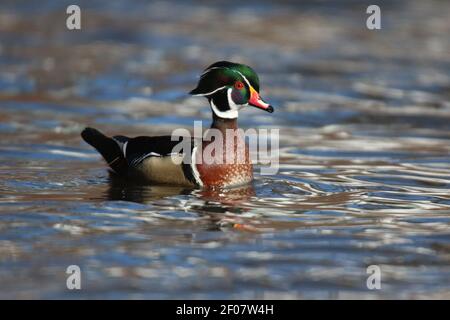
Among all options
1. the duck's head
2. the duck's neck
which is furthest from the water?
the duck's head

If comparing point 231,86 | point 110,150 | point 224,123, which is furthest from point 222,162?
point 110,150

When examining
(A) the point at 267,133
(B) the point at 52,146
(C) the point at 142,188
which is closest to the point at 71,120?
(B) the point at 52,146

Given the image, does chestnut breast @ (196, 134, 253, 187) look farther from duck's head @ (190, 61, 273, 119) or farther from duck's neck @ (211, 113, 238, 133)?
duck's head @ (190, 61, 273, 119)

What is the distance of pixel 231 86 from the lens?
10203mm

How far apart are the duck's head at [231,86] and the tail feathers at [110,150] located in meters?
0.97

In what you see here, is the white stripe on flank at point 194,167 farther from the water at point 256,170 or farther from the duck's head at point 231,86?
the duck's head at point 231,86

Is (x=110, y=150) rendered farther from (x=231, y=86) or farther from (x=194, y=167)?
(x=231, y=86)

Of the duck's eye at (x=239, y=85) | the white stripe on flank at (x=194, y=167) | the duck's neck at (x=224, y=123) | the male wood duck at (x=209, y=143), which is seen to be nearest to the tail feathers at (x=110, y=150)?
the male wood duck at (x=209, y=143)

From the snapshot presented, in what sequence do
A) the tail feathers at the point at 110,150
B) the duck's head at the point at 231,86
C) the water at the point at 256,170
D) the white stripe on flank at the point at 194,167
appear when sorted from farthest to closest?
1. the tail feathers at the point at 110,150
2. the duck's head at the point at 231,86
3. the white stripe on flank at the point at 194,167
4. the water at the point at 256,170

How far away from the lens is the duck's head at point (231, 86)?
33.3 ft

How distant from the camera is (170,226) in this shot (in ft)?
29.2

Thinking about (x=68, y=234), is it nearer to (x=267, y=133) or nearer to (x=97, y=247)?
(x=97, y=247)

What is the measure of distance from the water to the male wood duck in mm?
148
